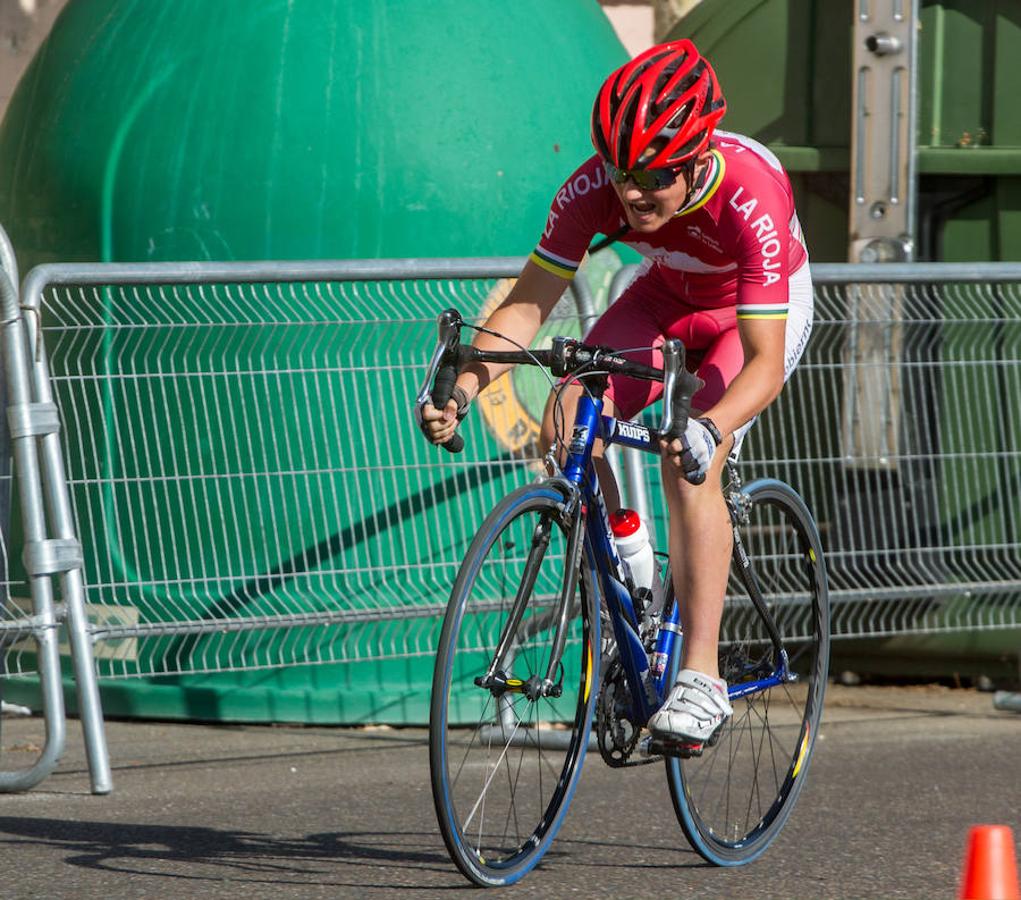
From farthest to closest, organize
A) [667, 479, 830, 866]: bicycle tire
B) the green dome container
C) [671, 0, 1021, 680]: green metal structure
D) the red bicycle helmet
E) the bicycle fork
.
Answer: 1. [671, 0, 1021, 680]: green metal structure
2. the green dome container
3. [667, 479, 830, 866]: bicycle tire
4. the red bicycle helmet
5. the bicycle fork

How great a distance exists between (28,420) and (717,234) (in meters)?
2.30

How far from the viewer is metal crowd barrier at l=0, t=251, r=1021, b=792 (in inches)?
220

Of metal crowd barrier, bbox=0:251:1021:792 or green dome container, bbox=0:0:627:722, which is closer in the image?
metal crowd barrier, bbox=0:251:1021:792

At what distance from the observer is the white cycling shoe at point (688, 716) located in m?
3.99

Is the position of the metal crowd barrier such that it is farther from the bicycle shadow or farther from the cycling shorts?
the cycling shorts

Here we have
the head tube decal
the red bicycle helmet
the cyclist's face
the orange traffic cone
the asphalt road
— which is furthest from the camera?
the head tube decal

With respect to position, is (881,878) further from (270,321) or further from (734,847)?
(270,321)

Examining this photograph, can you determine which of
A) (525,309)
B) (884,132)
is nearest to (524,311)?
(525,309)

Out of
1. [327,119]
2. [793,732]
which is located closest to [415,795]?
[793,732]

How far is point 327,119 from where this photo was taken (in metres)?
6.25

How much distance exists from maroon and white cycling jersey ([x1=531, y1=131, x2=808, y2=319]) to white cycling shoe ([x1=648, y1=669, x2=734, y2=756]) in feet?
2.82

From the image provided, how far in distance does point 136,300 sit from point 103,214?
1.77 ft

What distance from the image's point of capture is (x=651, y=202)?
4008 mm

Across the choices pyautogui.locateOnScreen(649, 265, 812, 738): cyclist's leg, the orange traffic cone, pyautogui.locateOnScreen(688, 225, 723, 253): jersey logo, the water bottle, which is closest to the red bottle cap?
the water bottle
